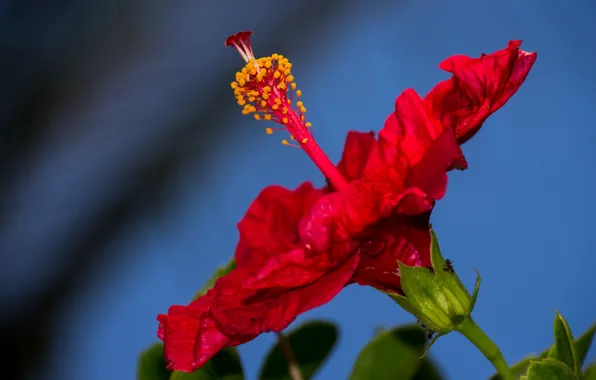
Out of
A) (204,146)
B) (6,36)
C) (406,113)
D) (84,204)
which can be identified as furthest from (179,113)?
(406,113)

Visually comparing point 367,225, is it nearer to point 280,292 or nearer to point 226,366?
point 280,292

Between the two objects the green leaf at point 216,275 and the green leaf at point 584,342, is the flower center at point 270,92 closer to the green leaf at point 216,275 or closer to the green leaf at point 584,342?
the green leaf at point 216,275

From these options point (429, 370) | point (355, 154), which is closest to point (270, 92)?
point (355, 154)

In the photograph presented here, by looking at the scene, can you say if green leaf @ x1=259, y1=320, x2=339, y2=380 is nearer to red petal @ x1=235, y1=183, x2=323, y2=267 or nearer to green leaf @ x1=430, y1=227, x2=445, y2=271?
red petal @ x1=235, y1=183, x2=323, y2=267

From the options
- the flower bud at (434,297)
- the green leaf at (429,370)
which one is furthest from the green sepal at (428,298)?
the green leaf at (429,370)

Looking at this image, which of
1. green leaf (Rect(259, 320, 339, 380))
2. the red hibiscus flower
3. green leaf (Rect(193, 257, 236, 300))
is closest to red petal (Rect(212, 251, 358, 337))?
the red hibiscus flower
